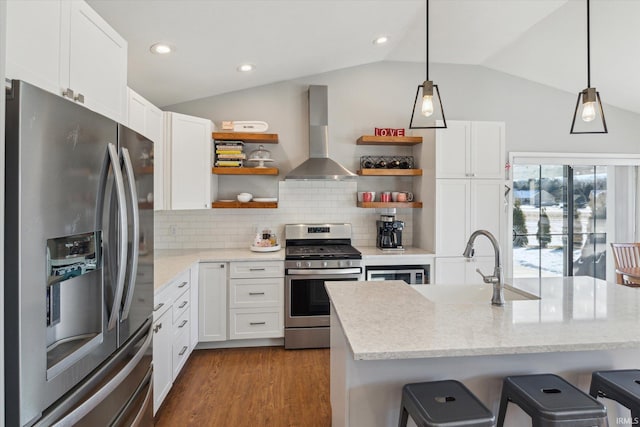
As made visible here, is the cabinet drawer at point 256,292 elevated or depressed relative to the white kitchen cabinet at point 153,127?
depressed

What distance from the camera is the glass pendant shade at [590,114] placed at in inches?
80.7

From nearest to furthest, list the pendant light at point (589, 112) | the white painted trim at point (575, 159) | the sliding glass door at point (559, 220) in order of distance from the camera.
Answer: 1. the pendant light at point (589, 112)
2. the white painted trim at point (575, 159)
3. the sliding glass door at point (559, 220)

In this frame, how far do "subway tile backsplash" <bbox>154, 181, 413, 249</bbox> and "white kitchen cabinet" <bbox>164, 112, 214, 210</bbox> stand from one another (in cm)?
45

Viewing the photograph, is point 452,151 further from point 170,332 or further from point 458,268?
point 170,332

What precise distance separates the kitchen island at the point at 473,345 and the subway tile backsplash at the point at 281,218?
93.6 inches

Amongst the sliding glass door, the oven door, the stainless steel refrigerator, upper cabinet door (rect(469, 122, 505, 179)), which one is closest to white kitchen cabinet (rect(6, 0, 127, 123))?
the stainless steel refrigerator

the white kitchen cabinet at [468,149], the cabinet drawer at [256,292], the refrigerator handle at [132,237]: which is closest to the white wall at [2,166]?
the refrigerator handle at [132,237]

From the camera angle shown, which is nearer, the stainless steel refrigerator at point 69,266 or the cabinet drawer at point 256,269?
the stainless steel refrigerator at point 69,266

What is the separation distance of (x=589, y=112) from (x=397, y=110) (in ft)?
7.84

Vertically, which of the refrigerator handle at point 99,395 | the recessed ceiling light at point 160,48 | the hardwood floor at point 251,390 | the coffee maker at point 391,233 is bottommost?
the hardwood floor at point 251,390

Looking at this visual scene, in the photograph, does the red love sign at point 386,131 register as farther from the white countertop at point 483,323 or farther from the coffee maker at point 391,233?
the white countertop at point 483,323

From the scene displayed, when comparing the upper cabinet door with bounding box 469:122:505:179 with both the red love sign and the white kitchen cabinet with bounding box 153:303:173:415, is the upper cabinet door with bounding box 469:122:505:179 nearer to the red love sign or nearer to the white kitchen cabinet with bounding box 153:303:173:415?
the red love sign

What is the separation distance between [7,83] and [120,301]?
0.80 metres

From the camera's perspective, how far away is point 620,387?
140 cm
